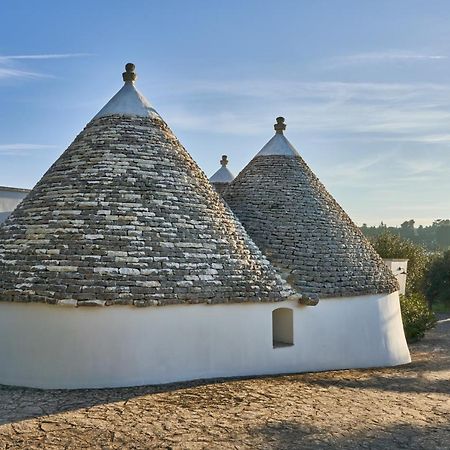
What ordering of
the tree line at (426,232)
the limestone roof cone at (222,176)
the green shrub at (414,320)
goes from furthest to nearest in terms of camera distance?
the tree line at (426,232)
the limestone roof cone at (222,176)
the green shrub at (414,320)

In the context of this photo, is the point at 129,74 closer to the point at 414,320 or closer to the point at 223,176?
the point at 223,176

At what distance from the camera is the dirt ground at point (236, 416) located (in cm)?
660

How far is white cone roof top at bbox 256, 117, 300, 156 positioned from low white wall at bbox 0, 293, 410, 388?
545cm

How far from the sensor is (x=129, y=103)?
39.7 ft

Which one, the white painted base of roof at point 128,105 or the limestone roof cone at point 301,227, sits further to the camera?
the white painted base of roof at point 128,105

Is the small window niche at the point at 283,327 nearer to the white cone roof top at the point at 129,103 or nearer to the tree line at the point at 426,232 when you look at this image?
the white cone roof top at the point at 129,103

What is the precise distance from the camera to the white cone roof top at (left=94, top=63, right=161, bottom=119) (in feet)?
39.3

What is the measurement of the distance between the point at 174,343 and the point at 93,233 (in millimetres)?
2541

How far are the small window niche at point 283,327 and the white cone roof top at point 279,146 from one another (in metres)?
5.06

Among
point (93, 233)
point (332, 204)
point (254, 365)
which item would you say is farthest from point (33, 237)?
point (332, 204)

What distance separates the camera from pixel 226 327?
9.75 m

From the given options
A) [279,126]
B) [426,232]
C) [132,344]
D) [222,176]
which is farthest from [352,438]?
[426,232]

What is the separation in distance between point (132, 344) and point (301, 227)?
18.0 ft

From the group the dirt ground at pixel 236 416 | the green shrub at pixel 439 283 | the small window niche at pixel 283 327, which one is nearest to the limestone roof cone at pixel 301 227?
the small window niche at pixel 283 327
